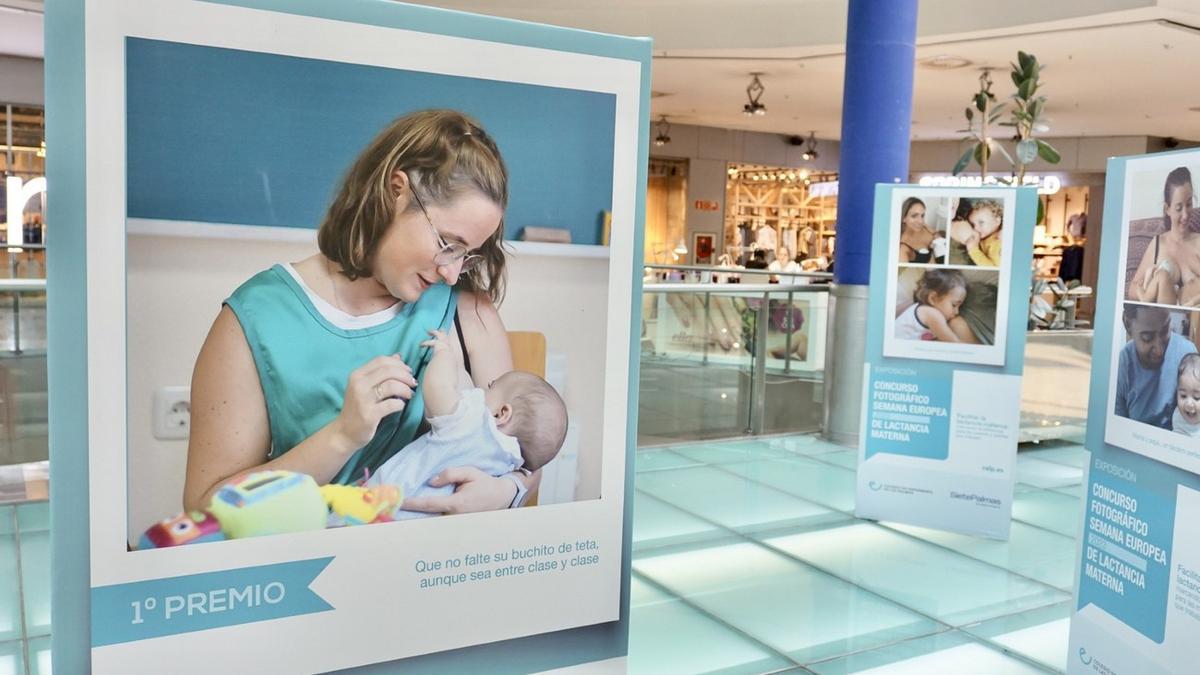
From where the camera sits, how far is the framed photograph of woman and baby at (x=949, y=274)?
4488 mm

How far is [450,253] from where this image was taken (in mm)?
1776

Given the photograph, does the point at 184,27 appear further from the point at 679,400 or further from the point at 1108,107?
the point at 1108,107

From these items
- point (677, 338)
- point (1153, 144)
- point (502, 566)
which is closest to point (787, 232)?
point (1153, 144)

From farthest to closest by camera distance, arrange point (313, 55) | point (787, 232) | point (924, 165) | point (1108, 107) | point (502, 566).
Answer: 1. point (787, 232)
2. point (924, 165)
3. point (1108, 107)
4. point (502, 566)
5. point (313, 55)

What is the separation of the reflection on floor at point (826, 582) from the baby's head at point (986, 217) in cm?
144

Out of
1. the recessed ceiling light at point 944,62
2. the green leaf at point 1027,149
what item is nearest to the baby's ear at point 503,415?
the green leaf at point 1027,149

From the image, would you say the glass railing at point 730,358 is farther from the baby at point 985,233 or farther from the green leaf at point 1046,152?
the baby at point 985,233

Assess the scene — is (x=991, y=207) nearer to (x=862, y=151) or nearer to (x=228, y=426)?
(x=862, y=151)

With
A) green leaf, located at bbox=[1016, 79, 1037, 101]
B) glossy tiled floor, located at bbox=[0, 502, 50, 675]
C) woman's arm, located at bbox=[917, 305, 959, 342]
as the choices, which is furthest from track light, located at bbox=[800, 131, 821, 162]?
glossy tiled floor, located at bbox=[0, 502, 50, 675]

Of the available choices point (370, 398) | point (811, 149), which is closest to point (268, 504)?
point (370, 398)

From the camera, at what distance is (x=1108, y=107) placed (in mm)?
15164

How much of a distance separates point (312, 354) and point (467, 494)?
41cm

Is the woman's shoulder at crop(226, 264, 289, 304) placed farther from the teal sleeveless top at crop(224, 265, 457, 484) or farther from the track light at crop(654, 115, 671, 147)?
the track light at crop(654, 115, 671, 147)

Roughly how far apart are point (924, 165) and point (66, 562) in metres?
21.5
